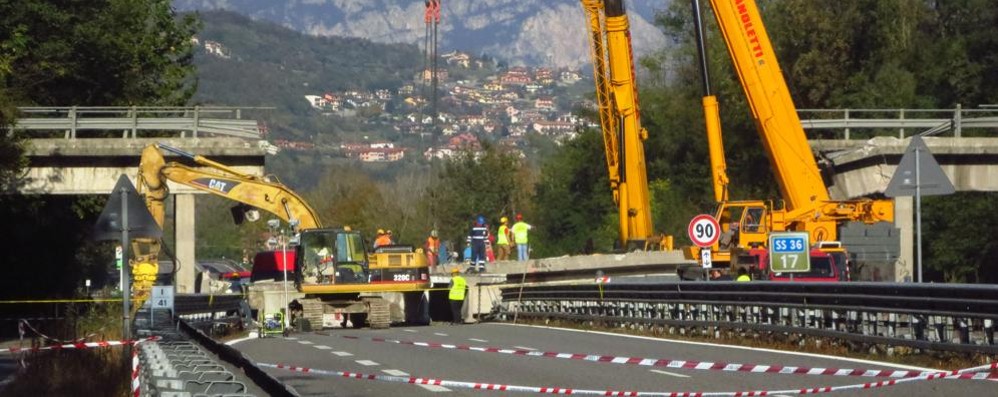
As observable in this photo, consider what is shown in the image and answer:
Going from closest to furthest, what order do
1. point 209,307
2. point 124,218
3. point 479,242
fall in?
point 124,218, point 209,307, point 479,242

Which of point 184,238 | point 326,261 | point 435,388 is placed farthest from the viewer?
point 184,238

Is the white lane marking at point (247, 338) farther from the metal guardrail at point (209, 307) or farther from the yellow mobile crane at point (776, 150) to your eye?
the yellow mobile crane at point (776, 150)

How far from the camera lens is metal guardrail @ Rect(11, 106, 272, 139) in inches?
1789

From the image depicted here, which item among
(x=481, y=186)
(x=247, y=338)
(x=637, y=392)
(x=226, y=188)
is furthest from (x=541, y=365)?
(x=481, y=186)

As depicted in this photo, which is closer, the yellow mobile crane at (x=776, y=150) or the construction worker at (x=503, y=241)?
the yellow mobile crane at (x=776, y=150)

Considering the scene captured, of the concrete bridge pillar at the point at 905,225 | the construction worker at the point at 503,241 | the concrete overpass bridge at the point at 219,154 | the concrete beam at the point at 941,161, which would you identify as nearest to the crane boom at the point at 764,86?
the concrete overpass bridge at the point at 219,154

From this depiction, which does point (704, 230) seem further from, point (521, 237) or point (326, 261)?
point (521, 237)

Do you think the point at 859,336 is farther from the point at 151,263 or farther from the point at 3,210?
the point at 3,210

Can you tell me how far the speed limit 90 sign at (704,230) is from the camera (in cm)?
3002

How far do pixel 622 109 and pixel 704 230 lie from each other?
13.7 metres

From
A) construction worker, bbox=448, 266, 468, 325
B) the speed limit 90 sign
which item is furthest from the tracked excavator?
the speed limit 90 sign

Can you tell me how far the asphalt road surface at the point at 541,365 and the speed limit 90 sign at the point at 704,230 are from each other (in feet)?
8.95

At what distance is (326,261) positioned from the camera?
35719 millimetres

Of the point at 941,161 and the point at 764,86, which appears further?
the point at 941,161
